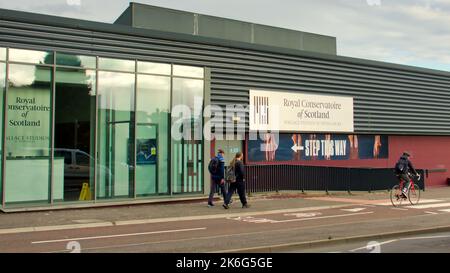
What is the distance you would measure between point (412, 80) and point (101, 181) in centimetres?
1840

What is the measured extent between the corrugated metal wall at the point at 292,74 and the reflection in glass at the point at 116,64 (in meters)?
0.40

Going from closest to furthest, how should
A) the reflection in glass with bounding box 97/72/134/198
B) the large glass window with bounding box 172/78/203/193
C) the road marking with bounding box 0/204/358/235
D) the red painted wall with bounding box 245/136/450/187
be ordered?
the road marking with bounding box 0/204/358/235, the reflection in glass with bounding box 97/72/134/198, the large glass window with bounding box 172/78/203/193, the red painted wall with bounding box 245/136/450/187

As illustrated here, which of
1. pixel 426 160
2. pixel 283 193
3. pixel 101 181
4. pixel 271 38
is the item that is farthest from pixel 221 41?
pixel 426 160

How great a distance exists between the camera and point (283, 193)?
20.0m

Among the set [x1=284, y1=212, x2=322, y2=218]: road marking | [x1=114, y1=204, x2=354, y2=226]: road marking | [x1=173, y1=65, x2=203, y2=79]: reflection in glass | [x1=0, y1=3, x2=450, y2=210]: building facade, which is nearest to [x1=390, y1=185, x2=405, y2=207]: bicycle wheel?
[x1=114, y1=204, x2=354, y2=226]: road marking

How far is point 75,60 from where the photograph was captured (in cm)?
1546

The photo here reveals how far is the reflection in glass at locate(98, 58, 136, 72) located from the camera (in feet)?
52.5

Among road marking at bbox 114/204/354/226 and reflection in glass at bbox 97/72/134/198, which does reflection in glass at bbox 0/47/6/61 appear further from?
road marking at bbox 114/204/354/226

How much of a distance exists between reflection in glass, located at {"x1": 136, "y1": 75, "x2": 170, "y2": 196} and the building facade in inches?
1.3

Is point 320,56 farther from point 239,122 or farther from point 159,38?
point 159,38

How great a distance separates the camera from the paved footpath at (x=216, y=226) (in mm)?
9672

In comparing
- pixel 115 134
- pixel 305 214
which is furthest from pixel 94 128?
pixel 305 214

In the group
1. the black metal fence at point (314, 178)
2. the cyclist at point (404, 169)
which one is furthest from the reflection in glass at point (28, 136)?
the cyclist at point (404, 169)

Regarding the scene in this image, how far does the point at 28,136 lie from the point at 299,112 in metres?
12.1
